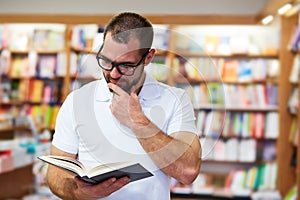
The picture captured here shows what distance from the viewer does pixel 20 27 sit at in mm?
5590

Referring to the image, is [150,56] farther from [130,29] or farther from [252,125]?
[252,125]

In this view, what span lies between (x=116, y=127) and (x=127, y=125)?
0.15ft

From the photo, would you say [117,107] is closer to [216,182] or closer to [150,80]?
[150,80]

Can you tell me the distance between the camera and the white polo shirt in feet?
4.80

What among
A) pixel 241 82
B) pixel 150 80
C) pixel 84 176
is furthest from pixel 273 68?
pixel 84 176

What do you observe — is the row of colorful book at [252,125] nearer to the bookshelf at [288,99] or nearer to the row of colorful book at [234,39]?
the bookshelf at [288,99]

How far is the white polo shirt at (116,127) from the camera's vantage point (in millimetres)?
1463

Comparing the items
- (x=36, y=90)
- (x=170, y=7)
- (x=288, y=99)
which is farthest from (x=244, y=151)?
(x=36, y=90)

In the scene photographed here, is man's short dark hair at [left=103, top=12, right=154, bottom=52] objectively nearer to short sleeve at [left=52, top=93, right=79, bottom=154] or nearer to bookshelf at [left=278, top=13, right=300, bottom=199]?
short sleeve at [left=52, top=93, right=79, bottom=154]

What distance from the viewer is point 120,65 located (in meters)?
1.38

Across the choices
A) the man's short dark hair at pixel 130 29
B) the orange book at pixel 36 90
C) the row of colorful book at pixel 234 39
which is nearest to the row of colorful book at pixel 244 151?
the row of colorful book at pixel 234 39

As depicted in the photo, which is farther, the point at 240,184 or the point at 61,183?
the point at 240,184

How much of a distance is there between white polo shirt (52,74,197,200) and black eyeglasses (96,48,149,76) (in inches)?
4.6

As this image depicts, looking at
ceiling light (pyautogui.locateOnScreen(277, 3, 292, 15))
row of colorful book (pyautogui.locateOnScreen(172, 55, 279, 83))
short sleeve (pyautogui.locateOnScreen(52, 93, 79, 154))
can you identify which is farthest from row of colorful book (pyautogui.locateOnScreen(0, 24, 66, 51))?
short sleeve (pyautogui.locateOnScreen(52, 93, 79, 154))
